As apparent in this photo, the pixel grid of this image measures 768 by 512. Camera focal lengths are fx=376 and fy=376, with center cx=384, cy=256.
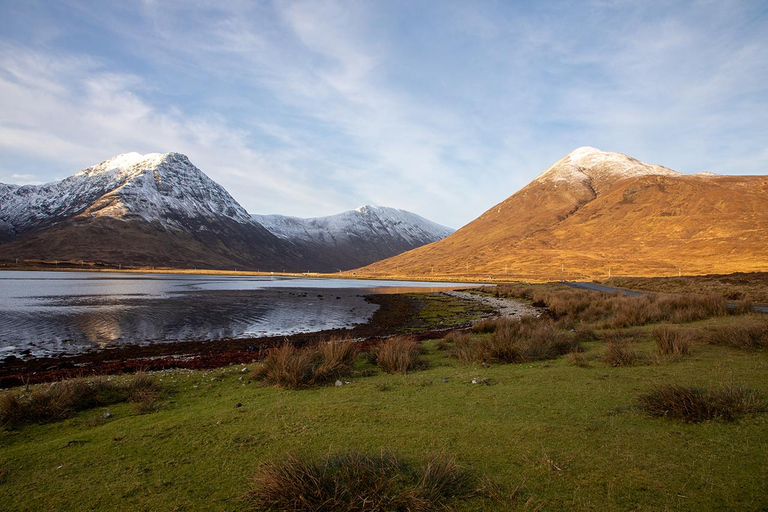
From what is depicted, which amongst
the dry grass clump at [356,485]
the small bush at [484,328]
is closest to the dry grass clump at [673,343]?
the dry grass clump at [356,485]

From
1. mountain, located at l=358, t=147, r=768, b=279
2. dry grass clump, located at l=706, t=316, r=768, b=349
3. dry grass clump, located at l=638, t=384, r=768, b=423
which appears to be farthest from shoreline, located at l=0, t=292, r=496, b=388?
mountain, located at l=358, t=147, r=768, b=279

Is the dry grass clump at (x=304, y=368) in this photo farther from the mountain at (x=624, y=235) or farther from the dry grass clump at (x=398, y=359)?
the mountain at (x=624, y=235)

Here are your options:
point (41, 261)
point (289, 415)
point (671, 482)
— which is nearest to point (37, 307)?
point (289, 415)

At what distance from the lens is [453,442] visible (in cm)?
441

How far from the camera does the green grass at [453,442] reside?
334cm

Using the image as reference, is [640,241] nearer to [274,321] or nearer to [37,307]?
[274,321]

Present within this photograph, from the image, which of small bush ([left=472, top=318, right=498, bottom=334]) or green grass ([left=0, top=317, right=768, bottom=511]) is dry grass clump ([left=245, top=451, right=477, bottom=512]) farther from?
small bush ([left=472, top=318, right=498, bottom=334])

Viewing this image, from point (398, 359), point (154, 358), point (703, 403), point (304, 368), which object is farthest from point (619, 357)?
point (154, 358)

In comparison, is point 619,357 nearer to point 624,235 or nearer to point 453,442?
point 453,442

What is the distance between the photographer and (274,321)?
98.2 feet

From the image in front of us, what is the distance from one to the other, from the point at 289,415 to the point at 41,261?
191 meters

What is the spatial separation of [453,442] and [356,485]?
1554 millimetres

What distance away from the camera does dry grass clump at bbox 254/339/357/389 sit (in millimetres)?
7965

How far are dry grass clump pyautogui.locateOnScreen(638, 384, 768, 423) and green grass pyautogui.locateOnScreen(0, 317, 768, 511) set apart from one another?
145mm
